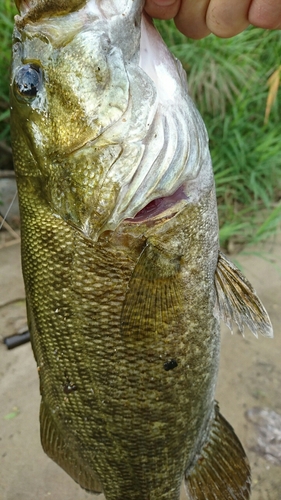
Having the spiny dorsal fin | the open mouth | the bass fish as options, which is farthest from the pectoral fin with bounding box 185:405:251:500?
the open mouth

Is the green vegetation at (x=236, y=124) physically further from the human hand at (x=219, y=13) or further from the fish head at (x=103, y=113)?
the fish head at (x=103, y=113)

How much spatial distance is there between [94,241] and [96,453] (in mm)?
771

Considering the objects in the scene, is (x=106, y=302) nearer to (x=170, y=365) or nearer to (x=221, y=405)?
(x=170, y=365)

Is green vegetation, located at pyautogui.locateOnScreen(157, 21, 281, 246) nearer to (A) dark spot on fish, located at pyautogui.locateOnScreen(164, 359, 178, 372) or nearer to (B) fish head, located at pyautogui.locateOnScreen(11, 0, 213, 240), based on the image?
(A) dark spot on fish, located at pyautogui.locateOnScreen(164, 359, 178, 372)

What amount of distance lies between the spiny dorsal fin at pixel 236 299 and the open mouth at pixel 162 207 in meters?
0.28

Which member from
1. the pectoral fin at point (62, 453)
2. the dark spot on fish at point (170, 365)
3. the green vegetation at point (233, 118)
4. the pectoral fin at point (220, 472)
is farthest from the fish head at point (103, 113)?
the green vegetation at point (233, 118)

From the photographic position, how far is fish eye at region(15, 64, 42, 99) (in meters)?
1.17

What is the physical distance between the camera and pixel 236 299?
1.43m

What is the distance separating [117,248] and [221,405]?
5.58 feet

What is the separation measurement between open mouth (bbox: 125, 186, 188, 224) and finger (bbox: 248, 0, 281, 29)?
53 centimetres

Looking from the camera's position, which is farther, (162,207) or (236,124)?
(236,124)

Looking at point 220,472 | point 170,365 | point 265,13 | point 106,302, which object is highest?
point 265,13

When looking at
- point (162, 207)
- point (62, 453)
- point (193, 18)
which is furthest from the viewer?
point (62, 453)

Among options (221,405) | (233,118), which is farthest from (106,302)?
(233,118)
